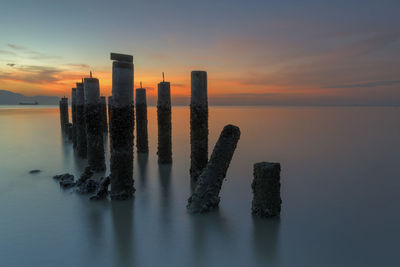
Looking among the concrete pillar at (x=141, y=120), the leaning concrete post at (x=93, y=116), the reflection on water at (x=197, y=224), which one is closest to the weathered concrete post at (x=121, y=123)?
the reflection on water at (x=197, y=224)

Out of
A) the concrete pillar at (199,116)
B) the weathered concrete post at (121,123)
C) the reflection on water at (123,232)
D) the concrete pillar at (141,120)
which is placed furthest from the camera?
the concrete pillar at (141,120)

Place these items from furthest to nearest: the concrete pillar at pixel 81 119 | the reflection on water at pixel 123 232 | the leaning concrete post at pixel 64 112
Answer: the leaning concrete post at pixel 64 112 < the concrete pillar at pixel 81 119 < the reflection on water at pixel 123 232

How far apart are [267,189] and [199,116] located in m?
3.87

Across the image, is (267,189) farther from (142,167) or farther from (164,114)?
(142,167)

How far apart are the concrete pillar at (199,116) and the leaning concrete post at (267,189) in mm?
3074

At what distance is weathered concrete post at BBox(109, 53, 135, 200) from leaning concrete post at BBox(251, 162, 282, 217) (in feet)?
11.7

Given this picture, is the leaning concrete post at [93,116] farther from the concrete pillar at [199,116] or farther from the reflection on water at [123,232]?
the concrete pillar at [199,116]

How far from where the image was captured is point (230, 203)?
796 cm

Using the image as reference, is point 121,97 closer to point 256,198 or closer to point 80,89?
point 256,198

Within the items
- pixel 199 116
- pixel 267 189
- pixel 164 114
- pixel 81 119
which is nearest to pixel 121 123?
pixel 199 116

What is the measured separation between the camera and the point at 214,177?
718cm

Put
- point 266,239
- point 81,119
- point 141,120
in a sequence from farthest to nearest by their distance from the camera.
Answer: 1. point 141,120
2. point 81,119
3. point 266,239

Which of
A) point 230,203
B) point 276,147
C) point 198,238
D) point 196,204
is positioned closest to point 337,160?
point 276,147

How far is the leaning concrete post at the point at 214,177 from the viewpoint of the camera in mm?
7113
